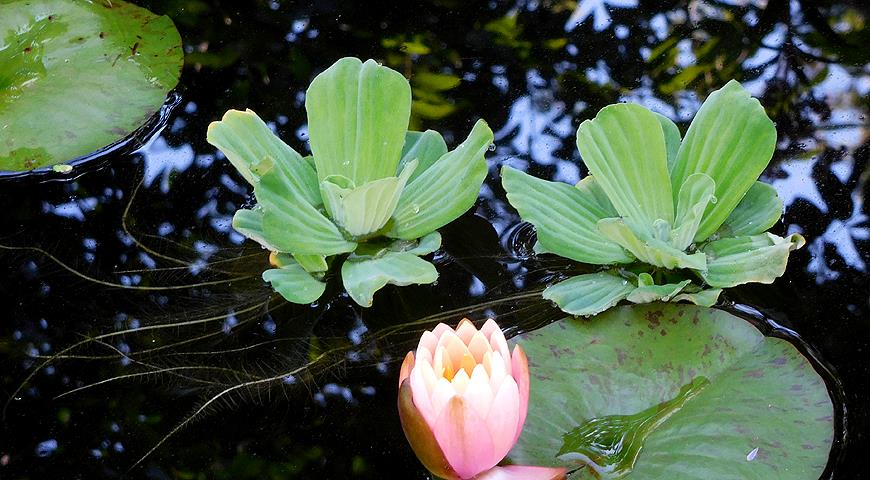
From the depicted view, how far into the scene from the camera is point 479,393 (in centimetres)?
104

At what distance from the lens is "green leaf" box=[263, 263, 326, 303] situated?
4.42 ft

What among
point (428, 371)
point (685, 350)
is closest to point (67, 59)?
point (428, 371)

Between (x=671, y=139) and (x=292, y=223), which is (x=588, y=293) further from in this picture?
(x=292, y=223)

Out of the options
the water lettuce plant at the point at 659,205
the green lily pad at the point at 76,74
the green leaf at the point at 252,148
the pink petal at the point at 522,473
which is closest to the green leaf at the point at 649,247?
the water lettuce plant at the point at 659,205

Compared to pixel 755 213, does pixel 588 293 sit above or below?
below

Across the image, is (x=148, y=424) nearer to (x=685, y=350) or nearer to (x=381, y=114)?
(x=381, y=114)

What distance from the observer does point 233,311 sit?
4.67 ft

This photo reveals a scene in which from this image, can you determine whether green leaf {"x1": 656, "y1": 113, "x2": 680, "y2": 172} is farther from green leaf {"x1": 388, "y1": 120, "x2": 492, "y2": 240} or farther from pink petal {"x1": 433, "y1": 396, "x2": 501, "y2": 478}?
pink petal {"x1": 433, "y1": 396, "x2": 501, "y2": 478}

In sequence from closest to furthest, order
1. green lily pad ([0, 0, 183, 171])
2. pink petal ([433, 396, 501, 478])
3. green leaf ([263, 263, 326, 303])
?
pink petal ([433, 396, 501, 478]) → green leaf ([263, 263, 326, 303]) → green lily pad ([0, 0, 183, 171])

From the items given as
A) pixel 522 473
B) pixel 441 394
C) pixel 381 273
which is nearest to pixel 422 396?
pixel 441 394

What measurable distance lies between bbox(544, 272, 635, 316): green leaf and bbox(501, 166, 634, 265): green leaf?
31mm

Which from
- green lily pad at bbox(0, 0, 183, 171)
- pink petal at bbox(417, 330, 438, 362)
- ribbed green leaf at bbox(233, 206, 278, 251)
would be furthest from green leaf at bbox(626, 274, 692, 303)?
green lily pad at bbox(0, 0, 183, 171)

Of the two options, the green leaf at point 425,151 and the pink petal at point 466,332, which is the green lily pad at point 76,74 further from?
the pink petal at point 466,332

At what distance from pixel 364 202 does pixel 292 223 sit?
0.12m
